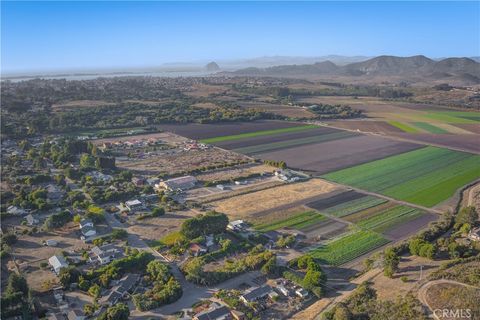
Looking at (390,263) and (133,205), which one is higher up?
(133,205)

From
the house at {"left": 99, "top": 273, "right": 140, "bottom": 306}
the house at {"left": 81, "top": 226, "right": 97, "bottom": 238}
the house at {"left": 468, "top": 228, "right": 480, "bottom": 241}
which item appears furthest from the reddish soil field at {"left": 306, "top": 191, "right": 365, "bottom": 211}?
the house at {"left": 81, "top": 226, "right": 97, "bottom": 238}

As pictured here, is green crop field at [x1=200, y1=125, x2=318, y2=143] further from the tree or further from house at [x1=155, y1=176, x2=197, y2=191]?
the tree

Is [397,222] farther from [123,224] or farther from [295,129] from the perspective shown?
[295,129]

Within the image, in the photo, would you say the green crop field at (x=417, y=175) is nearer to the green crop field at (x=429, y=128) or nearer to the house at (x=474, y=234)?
the house at (x=474, y=234)

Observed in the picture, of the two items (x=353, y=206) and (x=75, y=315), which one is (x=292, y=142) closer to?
(x=353, y=206)

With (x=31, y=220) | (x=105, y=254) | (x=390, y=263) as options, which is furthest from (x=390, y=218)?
(x=31, y=220)

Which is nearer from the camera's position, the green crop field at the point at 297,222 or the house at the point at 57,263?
the house at the point at 57,263

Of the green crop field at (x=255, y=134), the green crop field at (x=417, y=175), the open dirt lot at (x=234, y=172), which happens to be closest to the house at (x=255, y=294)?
the green crop field at (x=417, y=175)
